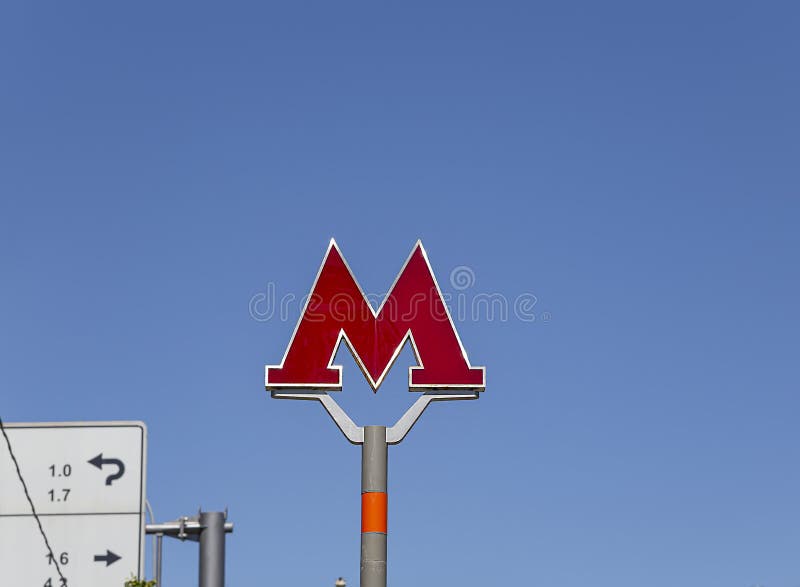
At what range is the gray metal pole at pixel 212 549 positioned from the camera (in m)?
22.2

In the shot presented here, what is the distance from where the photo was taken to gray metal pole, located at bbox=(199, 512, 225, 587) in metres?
22.2

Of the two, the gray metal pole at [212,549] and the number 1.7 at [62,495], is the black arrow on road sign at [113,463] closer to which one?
the number 1.7 at [62,495]

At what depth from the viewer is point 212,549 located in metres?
22.5

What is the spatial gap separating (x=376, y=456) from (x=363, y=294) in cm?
360

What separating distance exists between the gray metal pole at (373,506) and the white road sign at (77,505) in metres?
7.82

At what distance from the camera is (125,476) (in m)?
20.7

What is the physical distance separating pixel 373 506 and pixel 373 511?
0.10m

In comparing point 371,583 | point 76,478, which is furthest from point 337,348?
point 76,478

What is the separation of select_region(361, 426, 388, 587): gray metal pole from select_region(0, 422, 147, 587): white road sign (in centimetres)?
782

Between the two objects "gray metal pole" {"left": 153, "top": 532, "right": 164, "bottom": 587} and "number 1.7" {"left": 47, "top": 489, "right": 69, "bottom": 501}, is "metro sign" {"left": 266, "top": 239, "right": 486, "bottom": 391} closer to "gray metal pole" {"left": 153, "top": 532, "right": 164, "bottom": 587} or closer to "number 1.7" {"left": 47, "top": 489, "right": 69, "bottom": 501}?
"gray metal pole" {"left": 153, "top": 532, "right": 164, "bottom": 587}

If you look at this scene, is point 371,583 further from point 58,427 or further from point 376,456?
point 58,427

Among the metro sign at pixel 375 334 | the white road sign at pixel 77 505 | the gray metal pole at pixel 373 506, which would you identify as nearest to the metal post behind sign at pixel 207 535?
the white road sign at pixel 77 505

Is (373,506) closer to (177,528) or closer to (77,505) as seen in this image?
(177,528)

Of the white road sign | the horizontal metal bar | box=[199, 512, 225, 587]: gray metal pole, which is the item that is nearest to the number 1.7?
the white road sign
